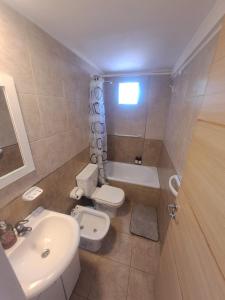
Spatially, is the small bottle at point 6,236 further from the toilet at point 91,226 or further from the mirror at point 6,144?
the toilet at point 91,226

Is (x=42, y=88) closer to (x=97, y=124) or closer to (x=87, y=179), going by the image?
(x=97, y=124)

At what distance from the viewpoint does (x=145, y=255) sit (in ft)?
5.12

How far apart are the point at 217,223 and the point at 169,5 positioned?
1.25 m

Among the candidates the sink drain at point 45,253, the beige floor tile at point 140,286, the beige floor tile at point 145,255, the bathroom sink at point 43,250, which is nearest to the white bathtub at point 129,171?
the beige floor tile at point 145,255

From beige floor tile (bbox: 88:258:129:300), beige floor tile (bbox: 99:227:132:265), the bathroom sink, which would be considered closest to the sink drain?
the bathroom sink

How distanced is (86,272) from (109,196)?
2.81 feet

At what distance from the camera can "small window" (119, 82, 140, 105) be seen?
8.00 ft

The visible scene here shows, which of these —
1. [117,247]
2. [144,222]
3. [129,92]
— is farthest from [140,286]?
[129,92]

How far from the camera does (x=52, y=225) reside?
1.10 meters

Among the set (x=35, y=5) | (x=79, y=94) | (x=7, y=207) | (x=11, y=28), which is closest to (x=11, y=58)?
(x=11, y=28)

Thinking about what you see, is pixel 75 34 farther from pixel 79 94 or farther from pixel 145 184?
pixel 145 184

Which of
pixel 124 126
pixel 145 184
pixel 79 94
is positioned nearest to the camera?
pixel 79 94

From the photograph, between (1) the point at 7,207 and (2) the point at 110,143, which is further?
(2) the point at 110,143

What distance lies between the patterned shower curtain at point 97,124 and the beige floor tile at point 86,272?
1.04m
